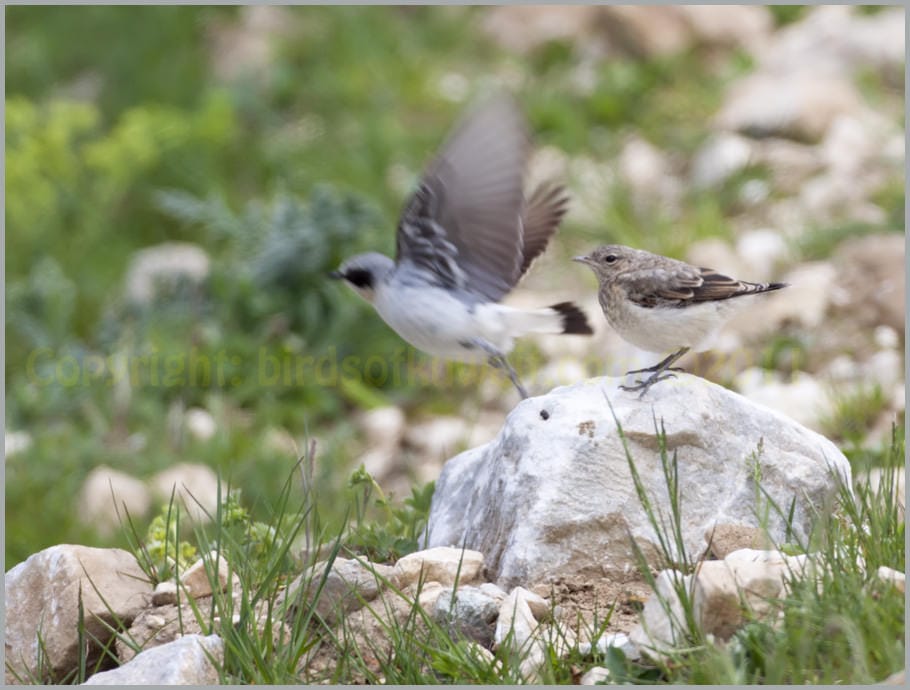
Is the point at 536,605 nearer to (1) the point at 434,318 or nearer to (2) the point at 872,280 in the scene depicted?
(1) the point at 434,318

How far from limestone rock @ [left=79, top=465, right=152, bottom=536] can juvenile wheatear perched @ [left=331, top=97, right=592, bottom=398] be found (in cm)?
273

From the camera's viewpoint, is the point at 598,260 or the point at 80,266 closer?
the point at 598,260

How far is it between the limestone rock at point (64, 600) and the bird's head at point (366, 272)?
1713mm

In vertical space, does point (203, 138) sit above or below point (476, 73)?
below

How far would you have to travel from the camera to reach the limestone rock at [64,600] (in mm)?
4527

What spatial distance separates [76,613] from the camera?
15.0 feet

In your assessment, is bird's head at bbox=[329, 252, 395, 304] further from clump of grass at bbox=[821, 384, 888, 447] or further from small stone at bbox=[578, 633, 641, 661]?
clump of grass at bbox=[821, 384, 888, 447]

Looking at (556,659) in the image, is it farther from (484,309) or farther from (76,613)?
(484,309)

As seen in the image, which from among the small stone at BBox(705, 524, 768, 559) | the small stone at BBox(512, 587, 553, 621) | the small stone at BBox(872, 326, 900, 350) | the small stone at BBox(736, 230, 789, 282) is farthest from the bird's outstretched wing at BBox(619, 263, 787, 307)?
the small stone at BBox(736, 230, 789, 282)

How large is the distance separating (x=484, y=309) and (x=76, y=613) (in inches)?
88.5

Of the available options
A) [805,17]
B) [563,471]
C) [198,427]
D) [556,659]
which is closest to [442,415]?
[198,427]

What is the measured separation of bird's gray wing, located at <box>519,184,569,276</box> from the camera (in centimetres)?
604

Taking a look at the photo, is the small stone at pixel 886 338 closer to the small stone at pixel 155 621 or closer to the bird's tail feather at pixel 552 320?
the bird's tail feather at pixel 552 320

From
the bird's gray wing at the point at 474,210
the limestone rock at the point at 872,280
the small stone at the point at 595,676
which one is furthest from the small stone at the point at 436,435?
the small stone at the point at 595,676
